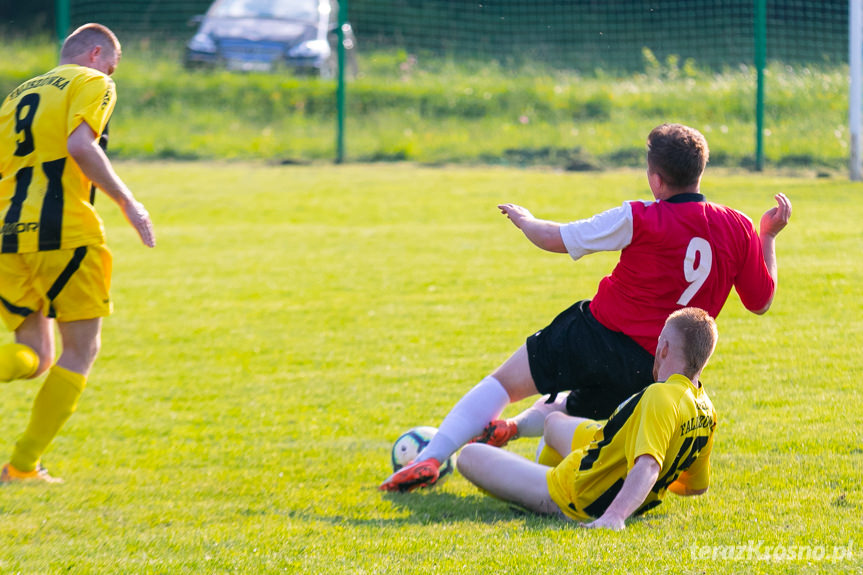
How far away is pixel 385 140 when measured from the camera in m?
16.0

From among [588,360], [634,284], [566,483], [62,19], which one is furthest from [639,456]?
[62,19]

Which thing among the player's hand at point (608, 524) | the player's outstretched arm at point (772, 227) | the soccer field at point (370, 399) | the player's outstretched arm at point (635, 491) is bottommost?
the soccer field at point (370, 399)

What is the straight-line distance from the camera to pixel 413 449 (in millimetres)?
4746

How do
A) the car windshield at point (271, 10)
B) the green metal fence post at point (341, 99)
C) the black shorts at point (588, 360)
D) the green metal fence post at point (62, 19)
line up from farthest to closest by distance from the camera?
the car windshield at point (271, 10)
the green metal fence post at point (62, 19)
the green metal fence post at point (341, 99)
the black shorts at point (588, 360)

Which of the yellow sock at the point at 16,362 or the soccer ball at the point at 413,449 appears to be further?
the soccer ball at the point at 413,449

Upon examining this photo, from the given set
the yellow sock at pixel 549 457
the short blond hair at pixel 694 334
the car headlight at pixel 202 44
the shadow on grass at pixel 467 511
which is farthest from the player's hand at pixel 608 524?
the car headlight at pixel 202 44

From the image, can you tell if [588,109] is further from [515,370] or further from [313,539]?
[313,539]

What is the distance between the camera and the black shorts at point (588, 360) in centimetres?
422

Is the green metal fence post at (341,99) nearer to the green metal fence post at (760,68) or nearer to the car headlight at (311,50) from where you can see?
the car headlight at (311,50)

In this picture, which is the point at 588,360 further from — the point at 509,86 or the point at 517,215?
the point at 509,86

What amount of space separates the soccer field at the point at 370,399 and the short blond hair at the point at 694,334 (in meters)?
0.61

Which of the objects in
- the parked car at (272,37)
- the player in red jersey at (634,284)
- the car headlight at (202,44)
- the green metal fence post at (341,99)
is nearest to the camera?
the player in red jersey at (634,284)

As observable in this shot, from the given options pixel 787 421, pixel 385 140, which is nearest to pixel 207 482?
pixel 787 421

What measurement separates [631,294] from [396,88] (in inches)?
531
